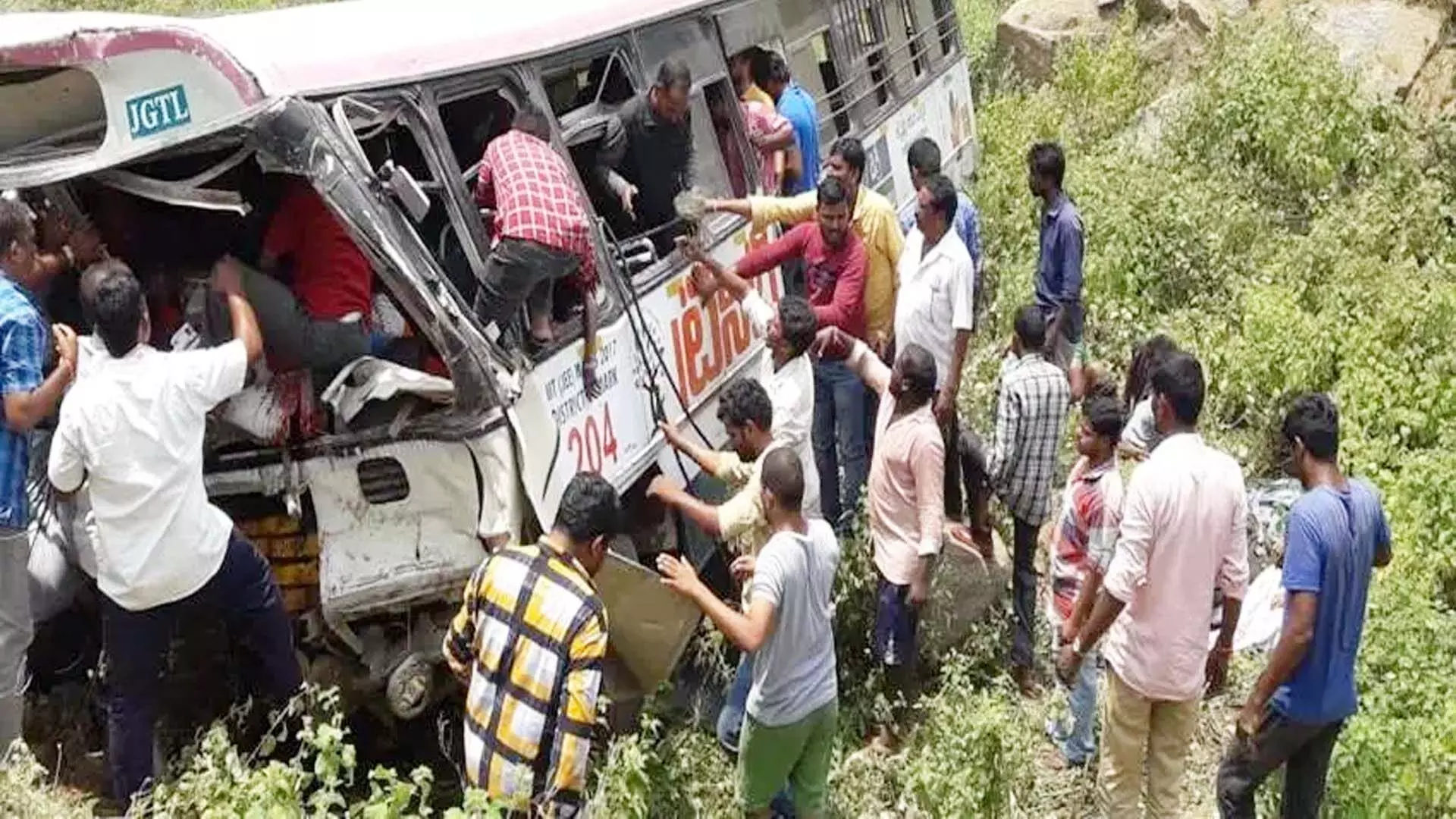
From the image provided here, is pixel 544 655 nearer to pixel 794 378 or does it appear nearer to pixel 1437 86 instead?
pixel 794 378

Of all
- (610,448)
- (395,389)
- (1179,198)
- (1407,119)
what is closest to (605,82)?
(610,448)

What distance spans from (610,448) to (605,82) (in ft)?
5.87

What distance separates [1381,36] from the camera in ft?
41.5

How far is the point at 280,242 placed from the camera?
15.7 feet

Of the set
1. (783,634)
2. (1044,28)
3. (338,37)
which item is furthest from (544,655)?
(1044,28)

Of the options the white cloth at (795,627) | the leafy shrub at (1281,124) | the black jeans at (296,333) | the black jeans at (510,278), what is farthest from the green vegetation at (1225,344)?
the black jeans at (510,278)

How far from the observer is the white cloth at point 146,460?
4031 mm

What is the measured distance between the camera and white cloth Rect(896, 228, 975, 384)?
5949mm

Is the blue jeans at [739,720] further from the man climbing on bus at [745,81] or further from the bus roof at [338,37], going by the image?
the man climbing on bus at [745,81]

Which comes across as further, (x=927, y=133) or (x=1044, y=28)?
(x=1044, y=28)

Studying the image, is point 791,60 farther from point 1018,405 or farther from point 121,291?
point 121,291

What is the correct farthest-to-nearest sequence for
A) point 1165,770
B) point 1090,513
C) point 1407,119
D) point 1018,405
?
point 1407,119, point 1018,405, point 1090,513, point 1165,770

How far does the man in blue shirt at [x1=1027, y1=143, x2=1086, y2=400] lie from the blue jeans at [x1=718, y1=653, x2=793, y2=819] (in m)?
2.38

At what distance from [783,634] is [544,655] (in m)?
0.78
